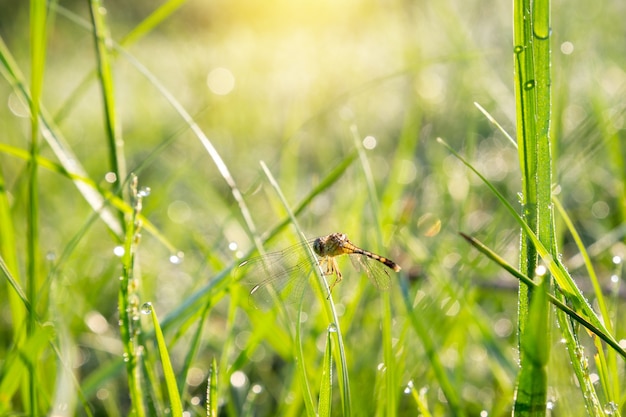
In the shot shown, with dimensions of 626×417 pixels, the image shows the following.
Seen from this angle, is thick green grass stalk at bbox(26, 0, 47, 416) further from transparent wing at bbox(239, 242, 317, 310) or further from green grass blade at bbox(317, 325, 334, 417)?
green grass blade at bbox(317, 325, 334, 417)

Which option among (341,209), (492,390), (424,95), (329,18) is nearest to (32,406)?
(492,390)

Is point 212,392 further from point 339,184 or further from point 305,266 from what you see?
point 339,184

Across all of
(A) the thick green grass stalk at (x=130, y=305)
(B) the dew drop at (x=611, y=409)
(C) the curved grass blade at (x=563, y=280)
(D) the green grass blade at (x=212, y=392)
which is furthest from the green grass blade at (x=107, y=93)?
(B) the dew drop at (x=611, y=409)

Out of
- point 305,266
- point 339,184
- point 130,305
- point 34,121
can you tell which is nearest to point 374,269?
point 305,266

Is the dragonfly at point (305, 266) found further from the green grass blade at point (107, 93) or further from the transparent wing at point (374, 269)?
the green grass blade at point (107, 93)

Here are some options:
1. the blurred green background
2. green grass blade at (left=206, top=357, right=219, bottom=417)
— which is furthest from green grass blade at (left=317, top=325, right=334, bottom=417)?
the blurred green background

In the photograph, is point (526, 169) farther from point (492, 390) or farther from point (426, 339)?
point (492, 390)
